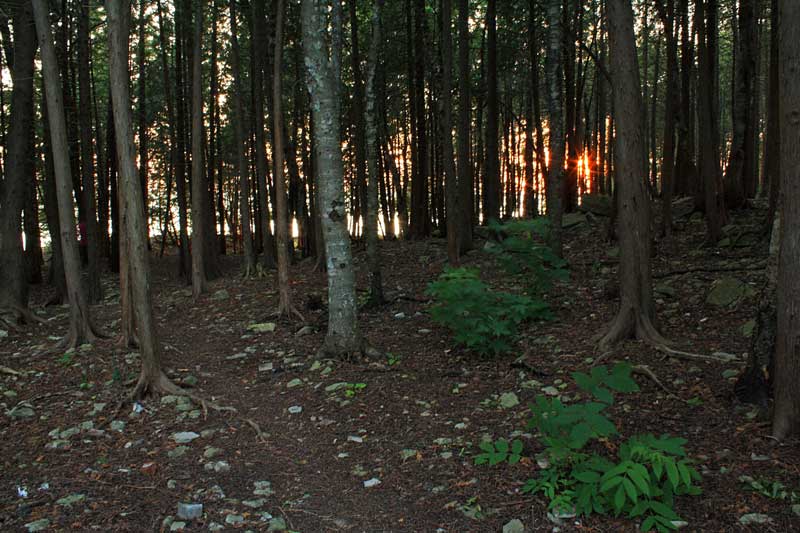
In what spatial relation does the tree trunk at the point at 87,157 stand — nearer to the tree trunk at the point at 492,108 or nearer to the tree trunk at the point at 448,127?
the tree trunk at the point at 448,127

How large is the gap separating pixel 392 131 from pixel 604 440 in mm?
20406

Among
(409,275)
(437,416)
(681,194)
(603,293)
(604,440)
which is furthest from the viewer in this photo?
(681,194)

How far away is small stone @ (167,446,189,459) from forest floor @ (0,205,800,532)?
2cm

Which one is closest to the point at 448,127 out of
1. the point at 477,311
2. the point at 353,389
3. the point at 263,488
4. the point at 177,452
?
the point at 477,311

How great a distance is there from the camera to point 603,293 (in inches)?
330

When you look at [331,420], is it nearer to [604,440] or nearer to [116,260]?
[604,440]

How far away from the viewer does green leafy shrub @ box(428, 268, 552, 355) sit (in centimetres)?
639

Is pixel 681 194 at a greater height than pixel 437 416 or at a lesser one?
greater

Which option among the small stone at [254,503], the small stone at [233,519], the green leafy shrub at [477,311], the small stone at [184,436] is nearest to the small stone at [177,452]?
the small stone at [184,436]

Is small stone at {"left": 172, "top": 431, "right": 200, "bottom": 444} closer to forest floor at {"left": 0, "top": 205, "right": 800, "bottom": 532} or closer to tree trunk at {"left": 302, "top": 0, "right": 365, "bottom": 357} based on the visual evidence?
forest floor at {"left": 0, "top": 205, "right": 800, "bottom": 532}

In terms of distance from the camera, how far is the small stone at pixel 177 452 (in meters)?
4.63

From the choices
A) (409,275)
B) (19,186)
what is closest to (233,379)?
(409,275)

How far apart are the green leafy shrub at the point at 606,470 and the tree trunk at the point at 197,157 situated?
951 centimetres

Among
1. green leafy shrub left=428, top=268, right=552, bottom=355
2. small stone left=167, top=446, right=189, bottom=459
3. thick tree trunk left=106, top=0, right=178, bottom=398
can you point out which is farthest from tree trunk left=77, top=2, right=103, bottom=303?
green leafy shrub left=428, top=268, right=552, bottom=355
